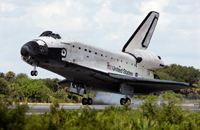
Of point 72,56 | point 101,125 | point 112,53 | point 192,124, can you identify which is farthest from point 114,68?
point 101,125

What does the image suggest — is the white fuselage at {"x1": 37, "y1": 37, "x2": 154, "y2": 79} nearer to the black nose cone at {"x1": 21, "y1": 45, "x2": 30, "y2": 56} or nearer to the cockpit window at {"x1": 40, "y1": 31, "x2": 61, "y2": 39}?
the cockpit window at {"x1": 40, "y1": 31, "x2": 61, "y2": 39}

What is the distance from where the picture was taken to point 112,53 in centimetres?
1855

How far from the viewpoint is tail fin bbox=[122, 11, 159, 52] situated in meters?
22.9

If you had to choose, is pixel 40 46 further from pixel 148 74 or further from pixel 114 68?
pixel 148 74

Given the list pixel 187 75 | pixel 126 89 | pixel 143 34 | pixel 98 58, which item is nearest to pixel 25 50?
pixel 98 58

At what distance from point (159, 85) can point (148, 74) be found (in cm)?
212

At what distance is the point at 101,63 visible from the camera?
57.6 feet

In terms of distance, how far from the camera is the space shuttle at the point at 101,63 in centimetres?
1464

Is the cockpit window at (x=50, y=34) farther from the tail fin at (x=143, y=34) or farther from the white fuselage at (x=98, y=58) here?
the tail fin at (x=143, y=34)

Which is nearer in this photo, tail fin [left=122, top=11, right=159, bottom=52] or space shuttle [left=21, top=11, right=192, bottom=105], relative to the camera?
space shuttle [left=21, top=11, right=192, bottom=105]

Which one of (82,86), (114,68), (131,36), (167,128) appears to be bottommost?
(167,128)

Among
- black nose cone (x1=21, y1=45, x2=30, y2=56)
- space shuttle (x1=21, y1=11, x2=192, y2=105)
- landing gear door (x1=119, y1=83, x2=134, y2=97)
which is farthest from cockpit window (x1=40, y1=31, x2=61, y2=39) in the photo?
landing gear door (x1=119, y1=83, x2=134, y2=97)

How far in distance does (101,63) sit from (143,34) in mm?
7873

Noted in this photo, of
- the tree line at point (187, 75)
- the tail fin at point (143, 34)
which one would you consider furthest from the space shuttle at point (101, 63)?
the tree line at point (187, 75)
